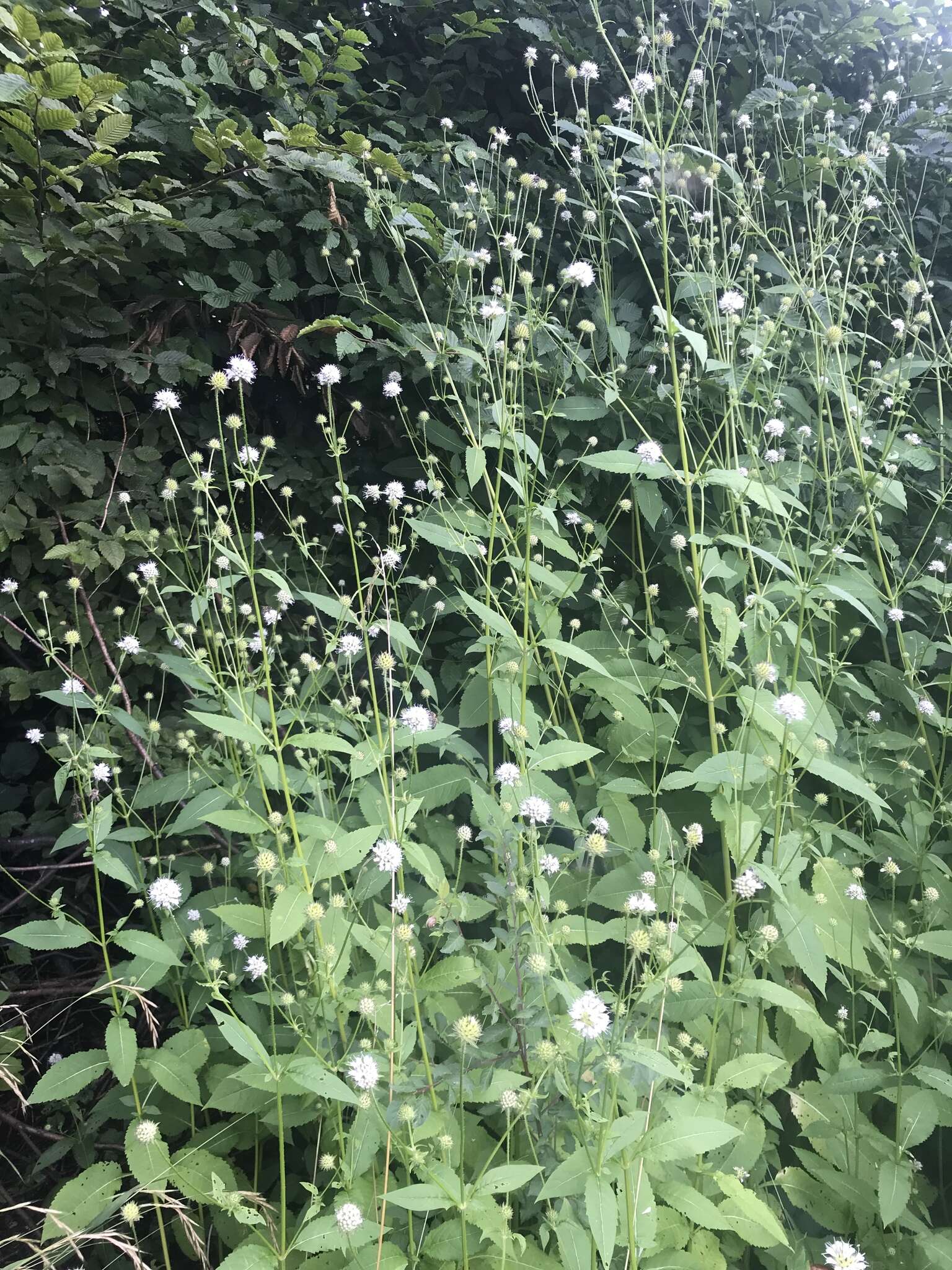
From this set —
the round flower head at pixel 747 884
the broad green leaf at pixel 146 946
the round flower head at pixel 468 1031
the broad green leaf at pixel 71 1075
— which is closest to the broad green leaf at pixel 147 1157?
the broad green leaf at pixel 71 1075

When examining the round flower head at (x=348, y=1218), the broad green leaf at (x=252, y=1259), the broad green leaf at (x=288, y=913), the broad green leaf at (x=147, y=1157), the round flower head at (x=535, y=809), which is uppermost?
the round flower head at (x=535, y=809)

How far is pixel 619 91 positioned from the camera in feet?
10.5

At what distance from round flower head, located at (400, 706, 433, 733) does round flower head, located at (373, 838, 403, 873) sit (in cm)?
25

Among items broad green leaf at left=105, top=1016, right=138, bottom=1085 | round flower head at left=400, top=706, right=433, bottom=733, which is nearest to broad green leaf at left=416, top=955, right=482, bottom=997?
round flower head at left=400, top=706, right=433, bottom=733

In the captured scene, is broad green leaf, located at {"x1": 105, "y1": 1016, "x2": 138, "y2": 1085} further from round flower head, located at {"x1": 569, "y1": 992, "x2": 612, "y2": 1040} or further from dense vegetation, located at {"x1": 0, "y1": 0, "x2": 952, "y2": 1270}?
round flower head, located at {"x1": 569, "y1": 992, "x2": 612, "y2": 1040}

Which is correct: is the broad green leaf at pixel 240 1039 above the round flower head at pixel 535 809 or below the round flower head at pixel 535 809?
below

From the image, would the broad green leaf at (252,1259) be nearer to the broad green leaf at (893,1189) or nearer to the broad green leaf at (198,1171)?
the broad green leaf at (198,1171)

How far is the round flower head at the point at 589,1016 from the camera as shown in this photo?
1.10 m

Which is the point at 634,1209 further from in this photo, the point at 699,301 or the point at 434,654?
the point at 699,301

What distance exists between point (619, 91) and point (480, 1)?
26.0 inches

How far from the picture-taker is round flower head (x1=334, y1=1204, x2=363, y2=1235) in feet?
3.67

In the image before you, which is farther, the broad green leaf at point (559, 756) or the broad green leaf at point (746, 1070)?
the broad green leaf at point (559, 756)

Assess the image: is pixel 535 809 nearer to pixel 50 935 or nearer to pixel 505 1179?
pixel 505 1179

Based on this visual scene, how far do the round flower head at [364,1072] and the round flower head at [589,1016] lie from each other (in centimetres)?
32
